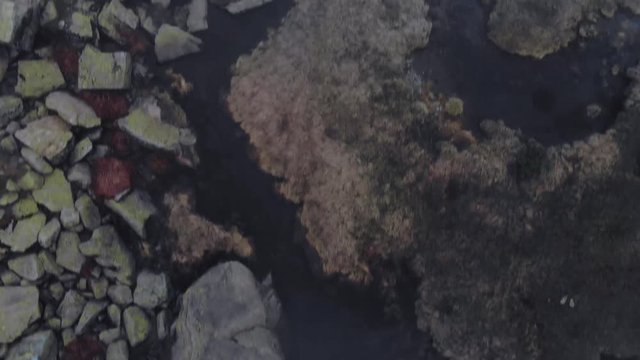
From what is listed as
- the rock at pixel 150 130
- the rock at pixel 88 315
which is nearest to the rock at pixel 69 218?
the rock at pixel 88 315

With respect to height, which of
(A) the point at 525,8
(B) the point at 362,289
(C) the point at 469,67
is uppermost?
(A) the point at 525,8

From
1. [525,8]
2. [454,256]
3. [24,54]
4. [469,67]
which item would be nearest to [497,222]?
[454,256]

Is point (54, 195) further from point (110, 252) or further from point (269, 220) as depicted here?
point (269, 220)

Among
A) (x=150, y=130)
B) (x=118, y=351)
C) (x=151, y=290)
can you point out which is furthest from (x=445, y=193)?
(x=118, y=351)

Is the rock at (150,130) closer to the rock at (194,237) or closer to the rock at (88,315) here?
the rock at (194,237)

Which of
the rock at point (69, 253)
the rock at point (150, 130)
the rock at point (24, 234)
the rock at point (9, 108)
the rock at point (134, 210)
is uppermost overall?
the rock at point (9, 108)

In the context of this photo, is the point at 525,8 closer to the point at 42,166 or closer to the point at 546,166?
the point at 546,166

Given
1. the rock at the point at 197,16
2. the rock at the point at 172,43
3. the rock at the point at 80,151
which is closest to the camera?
the rock at the point at 80,151
